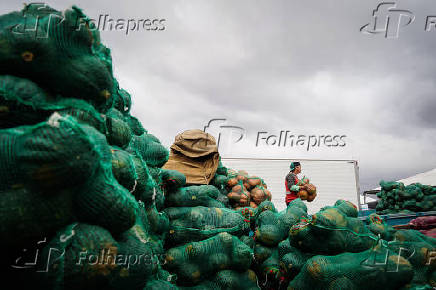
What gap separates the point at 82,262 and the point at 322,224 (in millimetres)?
1683

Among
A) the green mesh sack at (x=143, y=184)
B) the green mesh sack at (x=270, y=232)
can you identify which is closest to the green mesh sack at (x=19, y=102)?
the green mesh sack at (x=143, y=184)

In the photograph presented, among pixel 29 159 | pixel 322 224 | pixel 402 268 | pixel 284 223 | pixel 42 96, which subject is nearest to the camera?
pixel 29 159

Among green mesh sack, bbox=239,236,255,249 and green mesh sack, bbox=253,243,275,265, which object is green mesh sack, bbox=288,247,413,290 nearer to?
green mesh sack, bbox=253,243,275,265

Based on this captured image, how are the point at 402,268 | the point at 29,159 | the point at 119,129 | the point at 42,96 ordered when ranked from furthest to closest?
1. the point at 402,268
2. the point at 119,129
3. the point at 42,96
4. the point at 29,159

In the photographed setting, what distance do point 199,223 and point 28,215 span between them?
5.07ft

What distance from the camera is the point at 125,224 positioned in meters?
1.27

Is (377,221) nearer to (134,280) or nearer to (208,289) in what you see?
(208,289)

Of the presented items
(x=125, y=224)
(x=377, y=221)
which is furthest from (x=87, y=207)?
(x=377, y=221)

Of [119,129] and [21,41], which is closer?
[21,41]

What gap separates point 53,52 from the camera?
1210 millimetres

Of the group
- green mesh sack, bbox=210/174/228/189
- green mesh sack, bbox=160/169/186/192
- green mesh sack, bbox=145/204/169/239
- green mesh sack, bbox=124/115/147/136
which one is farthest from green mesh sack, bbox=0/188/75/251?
green mesh sack, bbox=210/174/228/189

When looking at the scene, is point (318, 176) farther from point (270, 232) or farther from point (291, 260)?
point (291, 260)

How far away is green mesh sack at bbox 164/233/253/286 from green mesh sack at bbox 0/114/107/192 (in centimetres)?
135

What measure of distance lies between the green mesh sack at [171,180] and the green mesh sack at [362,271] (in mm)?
1252
